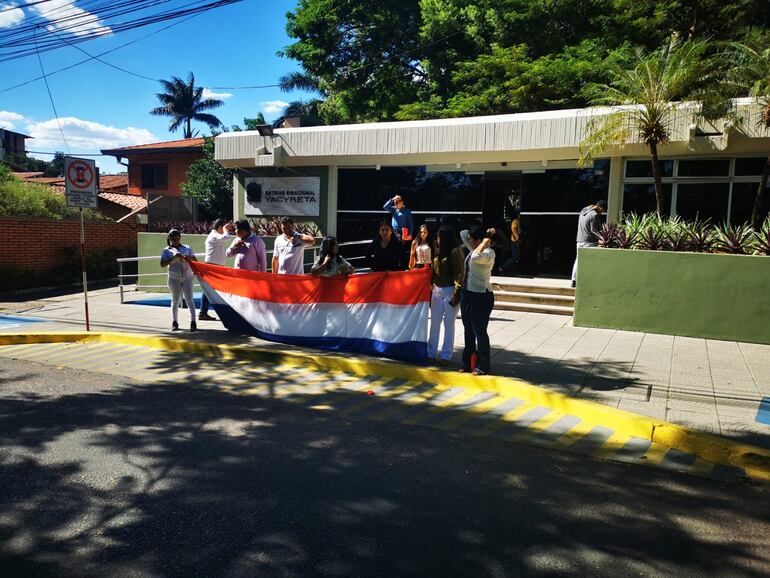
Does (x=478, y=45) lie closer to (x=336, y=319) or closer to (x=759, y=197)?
(x=759, y=197)

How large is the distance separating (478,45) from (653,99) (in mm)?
14566

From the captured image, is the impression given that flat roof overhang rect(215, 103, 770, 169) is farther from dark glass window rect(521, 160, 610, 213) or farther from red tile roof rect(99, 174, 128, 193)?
red tile roof rect(99, 174, 128, 193)

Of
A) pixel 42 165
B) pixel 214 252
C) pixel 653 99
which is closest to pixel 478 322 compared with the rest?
pixel 214 252

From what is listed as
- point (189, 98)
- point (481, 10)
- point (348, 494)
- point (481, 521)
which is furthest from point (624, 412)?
point (189, 98)

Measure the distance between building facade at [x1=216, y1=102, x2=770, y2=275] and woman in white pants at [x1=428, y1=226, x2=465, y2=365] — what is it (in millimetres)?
6638

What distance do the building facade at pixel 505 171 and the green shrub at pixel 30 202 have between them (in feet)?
22.3

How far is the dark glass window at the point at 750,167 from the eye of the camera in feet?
40.0

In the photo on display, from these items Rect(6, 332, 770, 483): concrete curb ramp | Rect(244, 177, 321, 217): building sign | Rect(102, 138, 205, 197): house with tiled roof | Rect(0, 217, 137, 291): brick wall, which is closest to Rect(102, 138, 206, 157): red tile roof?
Rect(102, 138, 205, 197): house with tiled roof

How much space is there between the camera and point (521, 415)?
606cm

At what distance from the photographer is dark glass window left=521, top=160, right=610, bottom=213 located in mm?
13672

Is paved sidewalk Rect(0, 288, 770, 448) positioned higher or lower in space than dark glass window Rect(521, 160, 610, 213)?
lower

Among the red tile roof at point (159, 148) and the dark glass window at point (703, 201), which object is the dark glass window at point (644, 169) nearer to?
the dark glass window at point (703, 201)

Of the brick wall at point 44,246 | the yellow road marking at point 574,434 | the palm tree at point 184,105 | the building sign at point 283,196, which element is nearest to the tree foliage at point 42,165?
the palm tree at point 184,105

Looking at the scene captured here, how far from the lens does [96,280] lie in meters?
19.7
